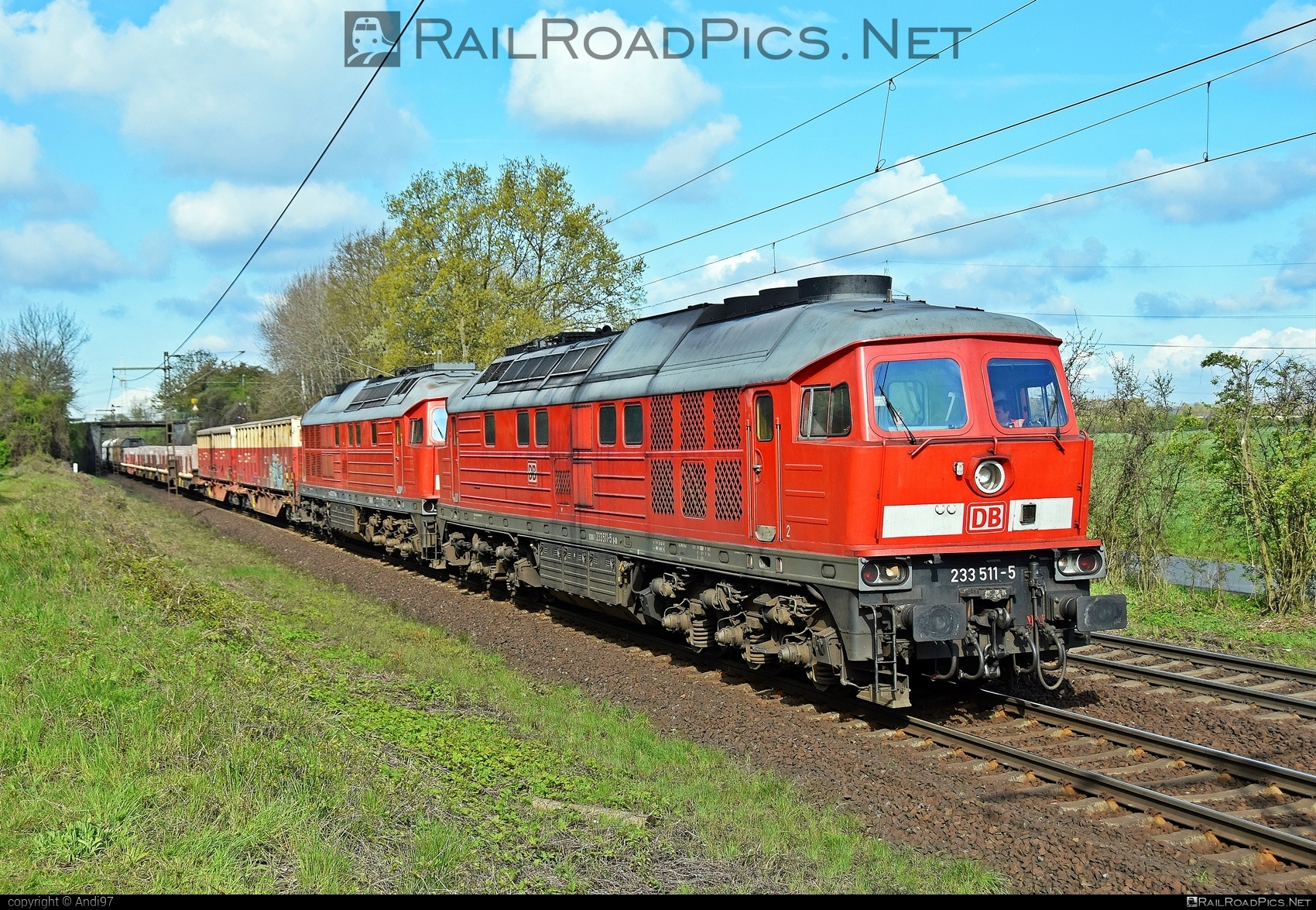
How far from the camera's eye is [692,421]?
1091 centimetres

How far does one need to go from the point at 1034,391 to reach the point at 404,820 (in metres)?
6.62

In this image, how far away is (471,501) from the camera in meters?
17.8

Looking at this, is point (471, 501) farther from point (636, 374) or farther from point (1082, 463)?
point (1082, 463)

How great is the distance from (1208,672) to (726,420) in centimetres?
580

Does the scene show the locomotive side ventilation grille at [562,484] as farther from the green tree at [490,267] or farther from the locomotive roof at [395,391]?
the green tree at [490,267]

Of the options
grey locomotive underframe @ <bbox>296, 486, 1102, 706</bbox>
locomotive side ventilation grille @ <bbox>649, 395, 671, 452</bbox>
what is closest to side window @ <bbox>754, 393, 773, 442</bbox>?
grey locomotive underframe @ <bbox>296, 486, 1102, 706</bbox>

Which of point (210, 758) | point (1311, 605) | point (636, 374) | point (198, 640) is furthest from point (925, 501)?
point (1311, 605)

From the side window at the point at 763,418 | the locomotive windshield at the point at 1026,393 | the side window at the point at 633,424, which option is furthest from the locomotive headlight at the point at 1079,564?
Result: the side window at the point at 633,424

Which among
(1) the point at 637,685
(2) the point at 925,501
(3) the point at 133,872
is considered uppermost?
(2) the point at 925,501

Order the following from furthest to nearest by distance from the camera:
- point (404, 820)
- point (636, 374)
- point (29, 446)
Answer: point (29, 446)
point (636, 374)
point (404, 820)

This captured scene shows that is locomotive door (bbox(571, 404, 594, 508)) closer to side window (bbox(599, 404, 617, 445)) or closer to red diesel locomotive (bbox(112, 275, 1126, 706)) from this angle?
red diesel locomotive (bbox(112, 275, 1126, 706))

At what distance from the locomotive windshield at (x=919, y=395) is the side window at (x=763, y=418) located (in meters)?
1.26

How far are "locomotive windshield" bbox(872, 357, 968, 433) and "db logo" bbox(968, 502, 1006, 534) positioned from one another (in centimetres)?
76

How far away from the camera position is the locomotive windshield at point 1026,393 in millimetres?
9031
